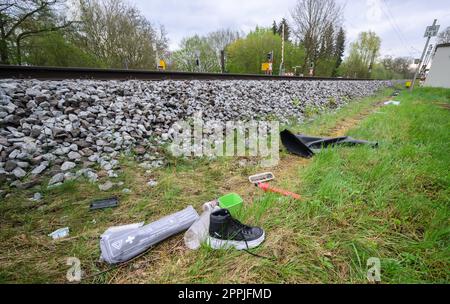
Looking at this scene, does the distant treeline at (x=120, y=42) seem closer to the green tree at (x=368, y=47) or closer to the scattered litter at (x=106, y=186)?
the scattered litter at (x=106, y=186)

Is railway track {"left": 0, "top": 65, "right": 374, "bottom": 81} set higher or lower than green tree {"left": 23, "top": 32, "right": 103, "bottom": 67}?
lower

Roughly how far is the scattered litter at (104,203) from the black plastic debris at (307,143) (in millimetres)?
2610

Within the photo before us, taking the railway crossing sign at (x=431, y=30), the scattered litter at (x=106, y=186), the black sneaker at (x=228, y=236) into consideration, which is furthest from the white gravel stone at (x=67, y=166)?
the railway crossing sign at (x=431, y=30)

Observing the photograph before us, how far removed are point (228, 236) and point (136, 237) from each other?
676mm

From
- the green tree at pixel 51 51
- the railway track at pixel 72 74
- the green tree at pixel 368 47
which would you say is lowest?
the railway track at pixel 72 74

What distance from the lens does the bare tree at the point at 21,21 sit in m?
12.1

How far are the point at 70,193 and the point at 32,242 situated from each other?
598mm

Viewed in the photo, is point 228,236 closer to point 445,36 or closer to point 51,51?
point 51,51

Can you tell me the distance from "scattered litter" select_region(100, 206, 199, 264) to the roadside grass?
0.07 metres

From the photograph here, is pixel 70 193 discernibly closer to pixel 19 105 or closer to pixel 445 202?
pixel 19 105

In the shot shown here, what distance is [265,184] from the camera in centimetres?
246

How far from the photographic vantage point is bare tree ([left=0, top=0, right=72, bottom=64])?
1205 centimetres

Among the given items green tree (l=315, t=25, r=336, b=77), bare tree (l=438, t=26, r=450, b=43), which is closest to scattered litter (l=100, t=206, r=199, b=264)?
green tree (l=315, t=25, r=336, b=77)

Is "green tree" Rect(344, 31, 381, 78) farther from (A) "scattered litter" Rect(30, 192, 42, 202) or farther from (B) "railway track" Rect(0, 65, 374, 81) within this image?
(A) "scattered litter" Rect(30, 192, 42, 202)
